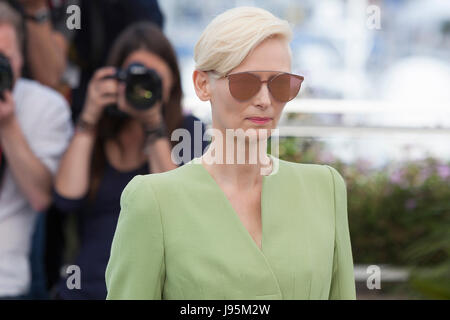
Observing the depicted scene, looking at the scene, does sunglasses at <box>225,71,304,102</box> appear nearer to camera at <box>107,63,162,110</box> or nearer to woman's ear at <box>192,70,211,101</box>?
woman's ear at <box>192,70,211,101</box>

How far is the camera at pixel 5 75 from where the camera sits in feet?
8.18

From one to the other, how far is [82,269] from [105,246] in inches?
4.2

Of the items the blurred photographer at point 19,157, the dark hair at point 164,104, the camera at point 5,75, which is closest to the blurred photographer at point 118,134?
the dark hair at point 164,104

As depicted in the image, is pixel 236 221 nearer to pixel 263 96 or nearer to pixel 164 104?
pixel 263 96

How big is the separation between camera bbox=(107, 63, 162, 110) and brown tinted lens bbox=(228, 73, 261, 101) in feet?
3.77

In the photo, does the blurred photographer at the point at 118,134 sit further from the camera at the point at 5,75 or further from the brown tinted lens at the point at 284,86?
the brown tinted lens at the point at 284,86

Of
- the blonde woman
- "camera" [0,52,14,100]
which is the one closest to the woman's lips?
the blonde woman

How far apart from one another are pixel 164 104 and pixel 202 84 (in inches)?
47.2

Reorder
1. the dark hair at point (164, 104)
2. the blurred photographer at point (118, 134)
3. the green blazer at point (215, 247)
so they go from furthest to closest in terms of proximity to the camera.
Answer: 1. the dark hair at point (164, 104)
2. the blurred photographer at point (118, 134)
3. the green blazer at point (215, 247)

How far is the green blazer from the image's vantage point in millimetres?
1185

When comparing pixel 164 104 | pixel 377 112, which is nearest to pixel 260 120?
pixel 164 104

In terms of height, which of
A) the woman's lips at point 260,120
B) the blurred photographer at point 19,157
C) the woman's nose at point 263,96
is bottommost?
the blurred photographer at point 19,157

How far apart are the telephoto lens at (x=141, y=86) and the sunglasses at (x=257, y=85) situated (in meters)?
1.15

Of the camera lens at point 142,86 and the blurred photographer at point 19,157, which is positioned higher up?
the camera lens at point 142,86
